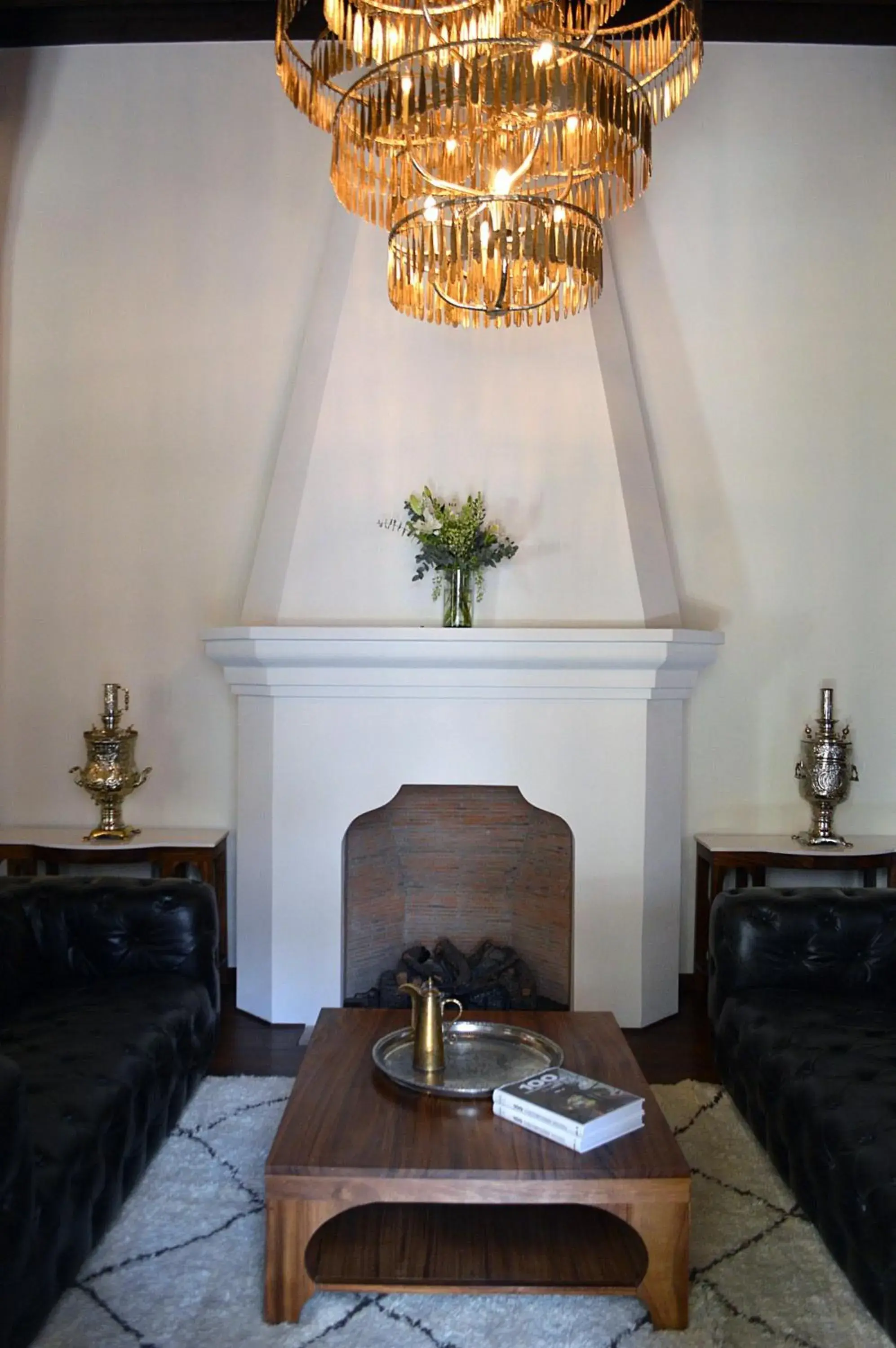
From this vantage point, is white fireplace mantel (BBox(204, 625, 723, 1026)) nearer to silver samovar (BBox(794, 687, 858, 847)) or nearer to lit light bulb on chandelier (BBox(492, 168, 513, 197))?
silver samovar (BBox(794, 687, 858, 847))

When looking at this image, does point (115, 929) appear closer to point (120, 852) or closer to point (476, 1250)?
point (120, 852)

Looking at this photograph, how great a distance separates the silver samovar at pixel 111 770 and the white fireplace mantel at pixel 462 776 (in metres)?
0.55

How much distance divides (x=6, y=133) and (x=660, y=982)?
4.22m

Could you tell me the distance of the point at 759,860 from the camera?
4.04 meters

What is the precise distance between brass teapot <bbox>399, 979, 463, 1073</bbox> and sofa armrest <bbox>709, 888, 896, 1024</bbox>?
1.03 metres

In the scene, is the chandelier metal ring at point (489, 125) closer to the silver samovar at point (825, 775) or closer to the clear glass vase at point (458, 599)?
the clear glass vase at point (458, 599)

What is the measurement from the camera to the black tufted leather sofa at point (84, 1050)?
6.45 ft

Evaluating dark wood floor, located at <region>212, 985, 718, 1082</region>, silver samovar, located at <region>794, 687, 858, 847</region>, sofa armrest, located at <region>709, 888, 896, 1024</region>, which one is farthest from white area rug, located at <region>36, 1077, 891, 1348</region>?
silver samovar, located at <region>794, 687, 858, 847</region>

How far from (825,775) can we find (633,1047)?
127 centimetres

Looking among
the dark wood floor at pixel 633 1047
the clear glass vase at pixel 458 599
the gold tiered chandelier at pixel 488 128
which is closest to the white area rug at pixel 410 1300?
the dark wood floor at pixel 633 1047

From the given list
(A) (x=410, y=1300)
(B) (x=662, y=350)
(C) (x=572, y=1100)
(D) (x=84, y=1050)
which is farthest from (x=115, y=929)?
(B) (x=662, y=350)

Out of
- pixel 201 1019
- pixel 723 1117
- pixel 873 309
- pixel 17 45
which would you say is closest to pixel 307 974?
pixel 201 1019

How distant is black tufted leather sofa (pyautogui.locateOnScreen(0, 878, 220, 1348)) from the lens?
196 centimetres

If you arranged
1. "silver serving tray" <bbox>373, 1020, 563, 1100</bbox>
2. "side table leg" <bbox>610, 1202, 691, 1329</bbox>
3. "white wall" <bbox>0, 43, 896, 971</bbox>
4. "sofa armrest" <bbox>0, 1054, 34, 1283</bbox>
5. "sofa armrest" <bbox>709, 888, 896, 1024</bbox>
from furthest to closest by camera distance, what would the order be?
"white wall" <bbox>0, 43, 896, 971</bbox>, "sofa armrest" <bbox>709, 888, 896, 1024</bbox>, "silver serving tray" <bbox>373, 1020, 563, 1100</bbox>, "side table leg" <bbox>610, 1202, 691, 1329</bbox>, "sofa armrest" <bbox>0, 1054, 34, 1283</bbox>
